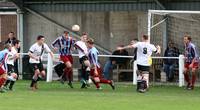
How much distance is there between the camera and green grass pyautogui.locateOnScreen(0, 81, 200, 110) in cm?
1734

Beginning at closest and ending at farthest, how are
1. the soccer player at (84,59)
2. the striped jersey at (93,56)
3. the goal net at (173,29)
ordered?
the striped jersey at (93,56) → the soccer player at (84,59) → the goal net at (173,29)

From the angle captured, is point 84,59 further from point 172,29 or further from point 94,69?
point 172,29

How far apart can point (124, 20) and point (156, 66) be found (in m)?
4.13

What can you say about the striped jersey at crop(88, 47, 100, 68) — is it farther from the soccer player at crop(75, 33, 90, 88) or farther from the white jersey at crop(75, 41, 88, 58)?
the white jersey at crop(75, 41, 88, 58)

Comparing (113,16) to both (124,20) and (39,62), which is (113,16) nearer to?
(124,20)

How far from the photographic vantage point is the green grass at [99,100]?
683 inches

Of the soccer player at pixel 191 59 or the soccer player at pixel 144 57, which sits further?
the soccer player at pixel 191 59

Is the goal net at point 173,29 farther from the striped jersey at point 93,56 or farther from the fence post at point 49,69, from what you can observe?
the fence post at point 49,69

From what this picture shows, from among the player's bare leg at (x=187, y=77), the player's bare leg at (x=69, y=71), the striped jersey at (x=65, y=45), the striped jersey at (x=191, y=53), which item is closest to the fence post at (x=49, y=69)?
the player's bare leg at (x=69, y=71)

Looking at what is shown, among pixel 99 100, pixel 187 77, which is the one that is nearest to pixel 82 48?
pixel 187 77

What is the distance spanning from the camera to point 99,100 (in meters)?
19.4

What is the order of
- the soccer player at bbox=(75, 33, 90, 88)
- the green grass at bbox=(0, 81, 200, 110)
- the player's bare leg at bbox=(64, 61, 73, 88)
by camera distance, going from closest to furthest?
the green grass at bbox=(0, 81, 200, 110), the soccer player at bbox=(75, 33, 90, 88), the player's bare leg at bbox=(64, 61, 73, 88)

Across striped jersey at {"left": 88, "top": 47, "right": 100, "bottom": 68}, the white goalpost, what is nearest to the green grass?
striped jersey at {"left": 88, "top": 47, "right": 100, "bottom": 68}

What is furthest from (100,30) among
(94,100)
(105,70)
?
(94,100)
